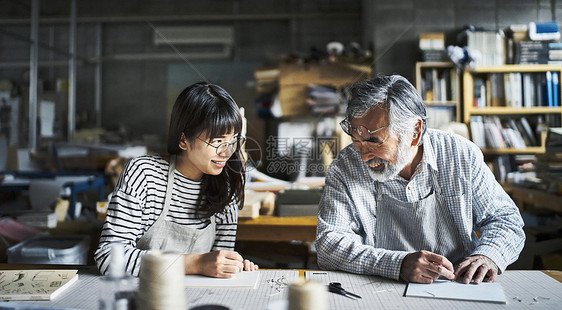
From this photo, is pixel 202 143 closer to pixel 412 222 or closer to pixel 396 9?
pixel 412 222

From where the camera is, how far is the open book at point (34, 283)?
3.05 ft

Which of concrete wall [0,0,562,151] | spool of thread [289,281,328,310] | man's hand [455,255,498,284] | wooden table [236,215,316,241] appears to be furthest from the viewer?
concrete wall [0,0,562,151]

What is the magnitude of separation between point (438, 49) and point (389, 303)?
3.26m

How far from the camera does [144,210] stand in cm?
125

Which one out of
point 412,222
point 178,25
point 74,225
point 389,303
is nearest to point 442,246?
point 412,222

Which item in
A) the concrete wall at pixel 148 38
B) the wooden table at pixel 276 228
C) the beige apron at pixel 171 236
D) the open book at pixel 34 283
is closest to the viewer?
the open book at pixel 34 283

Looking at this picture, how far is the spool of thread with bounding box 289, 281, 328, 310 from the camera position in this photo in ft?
2.22

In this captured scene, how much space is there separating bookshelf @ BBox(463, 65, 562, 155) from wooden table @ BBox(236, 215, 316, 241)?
231 centimetres

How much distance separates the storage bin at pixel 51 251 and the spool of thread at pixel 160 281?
1369 mm

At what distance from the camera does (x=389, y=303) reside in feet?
2.99

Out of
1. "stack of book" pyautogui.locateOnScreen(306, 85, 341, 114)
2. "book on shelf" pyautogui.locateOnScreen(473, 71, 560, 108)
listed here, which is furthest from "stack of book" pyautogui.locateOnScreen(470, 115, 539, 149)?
"stack of book" pyautogui.locateOnScreen(306, 85, 341, 114)

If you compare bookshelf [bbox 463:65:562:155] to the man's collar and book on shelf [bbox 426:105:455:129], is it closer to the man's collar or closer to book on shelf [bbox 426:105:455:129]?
book on shelf [bbox 426:105:455:129]

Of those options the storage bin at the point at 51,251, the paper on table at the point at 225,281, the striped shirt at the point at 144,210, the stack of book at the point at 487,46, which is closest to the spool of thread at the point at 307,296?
the paper on table at the point at 225,281

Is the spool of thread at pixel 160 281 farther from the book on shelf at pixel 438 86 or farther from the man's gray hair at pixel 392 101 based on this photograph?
the book on shelf at pixel 438 86
